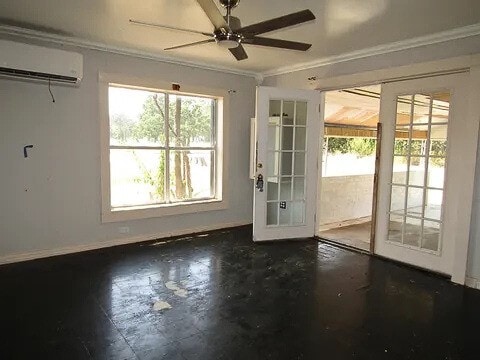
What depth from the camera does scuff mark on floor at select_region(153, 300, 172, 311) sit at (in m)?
2.52

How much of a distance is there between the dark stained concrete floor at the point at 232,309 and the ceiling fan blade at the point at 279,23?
202 centimetres

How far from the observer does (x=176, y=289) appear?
2.86 metres

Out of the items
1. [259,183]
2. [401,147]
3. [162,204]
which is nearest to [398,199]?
[401,147]

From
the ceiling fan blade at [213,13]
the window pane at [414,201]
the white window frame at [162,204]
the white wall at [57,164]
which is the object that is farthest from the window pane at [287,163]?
the ceiling fan blade at [213,13]

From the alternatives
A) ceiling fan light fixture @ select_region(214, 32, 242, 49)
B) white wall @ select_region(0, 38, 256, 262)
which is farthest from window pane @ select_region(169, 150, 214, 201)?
ceiling fan light fixture @ select_region(214, 32, 242, 49)

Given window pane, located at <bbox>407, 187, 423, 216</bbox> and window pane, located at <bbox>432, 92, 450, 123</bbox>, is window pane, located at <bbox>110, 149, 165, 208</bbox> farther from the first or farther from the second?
window pane, located at <bbox>432, 92, 450, 123</bbox>

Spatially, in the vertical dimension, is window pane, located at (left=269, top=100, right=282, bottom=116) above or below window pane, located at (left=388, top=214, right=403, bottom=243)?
above

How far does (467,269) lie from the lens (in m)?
3.04

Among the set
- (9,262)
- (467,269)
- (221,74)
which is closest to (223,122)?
(221,74)

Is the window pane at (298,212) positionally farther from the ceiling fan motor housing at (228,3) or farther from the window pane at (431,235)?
the ceiling fan motor housing at (228,3)

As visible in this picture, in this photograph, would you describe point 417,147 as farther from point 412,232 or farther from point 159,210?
point 159,210

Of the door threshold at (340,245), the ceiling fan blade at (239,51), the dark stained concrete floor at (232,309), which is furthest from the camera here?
the door threshold at (340,245)

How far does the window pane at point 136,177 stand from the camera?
4133 millimetres

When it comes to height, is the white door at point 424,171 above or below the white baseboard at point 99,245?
above
